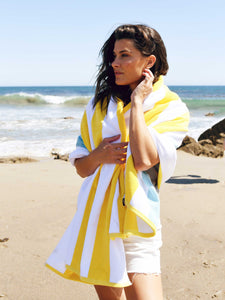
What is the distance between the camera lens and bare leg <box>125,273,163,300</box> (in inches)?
69.5

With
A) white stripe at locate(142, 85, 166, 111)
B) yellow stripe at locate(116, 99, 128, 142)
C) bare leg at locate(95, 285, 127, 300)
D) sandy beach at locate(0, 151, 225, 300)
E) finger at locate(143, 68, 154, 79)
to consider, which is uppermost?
finger at locate(143, 68, 154, 79)

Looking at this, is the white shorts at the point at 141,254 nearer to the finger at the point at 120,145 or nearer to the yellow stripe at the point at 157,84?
the finger at the point at 120,145

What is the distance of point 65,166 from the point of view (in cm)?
811

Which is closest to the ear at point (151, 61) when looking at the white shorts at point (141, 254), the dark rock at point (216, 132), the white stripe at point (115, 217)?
the white stripe at point (115, 217)

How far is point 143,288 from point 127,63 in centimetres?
103

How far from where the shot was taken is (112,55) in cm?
210

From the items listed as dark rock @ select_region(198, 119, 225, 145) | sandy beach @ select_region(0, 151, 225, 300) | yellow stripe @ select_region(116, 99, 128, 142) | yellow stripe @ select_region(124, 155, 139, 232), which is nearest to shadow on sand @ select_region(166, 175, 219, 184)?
sandy beach @ select_region(0, 151, 225, 300)

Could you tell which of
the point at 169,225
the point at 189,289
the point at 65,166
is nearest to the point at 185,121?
the point at 189,289

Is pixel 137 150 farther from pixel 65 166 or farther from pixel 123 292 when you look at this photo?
pixel 65 166

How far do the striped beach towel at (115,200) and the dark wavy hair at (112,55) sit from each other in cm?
6

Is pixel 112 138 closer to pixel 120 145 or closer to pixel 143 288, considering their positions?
pixel 120 145

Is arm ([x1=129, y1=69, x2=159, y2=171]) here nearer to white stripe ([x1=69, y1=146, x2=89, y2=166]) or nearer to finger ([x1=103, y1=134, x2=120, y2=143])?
finger ([x1=103, y1=134, x2=120, y2=143])

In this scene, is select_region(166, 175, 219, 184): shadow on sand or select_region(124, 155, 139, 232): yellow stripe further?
select_region(166, 175, 219, 184): shadow on sand

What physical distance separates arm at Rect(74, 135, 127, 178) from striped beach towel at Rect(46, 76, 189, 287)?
0.11 ft
